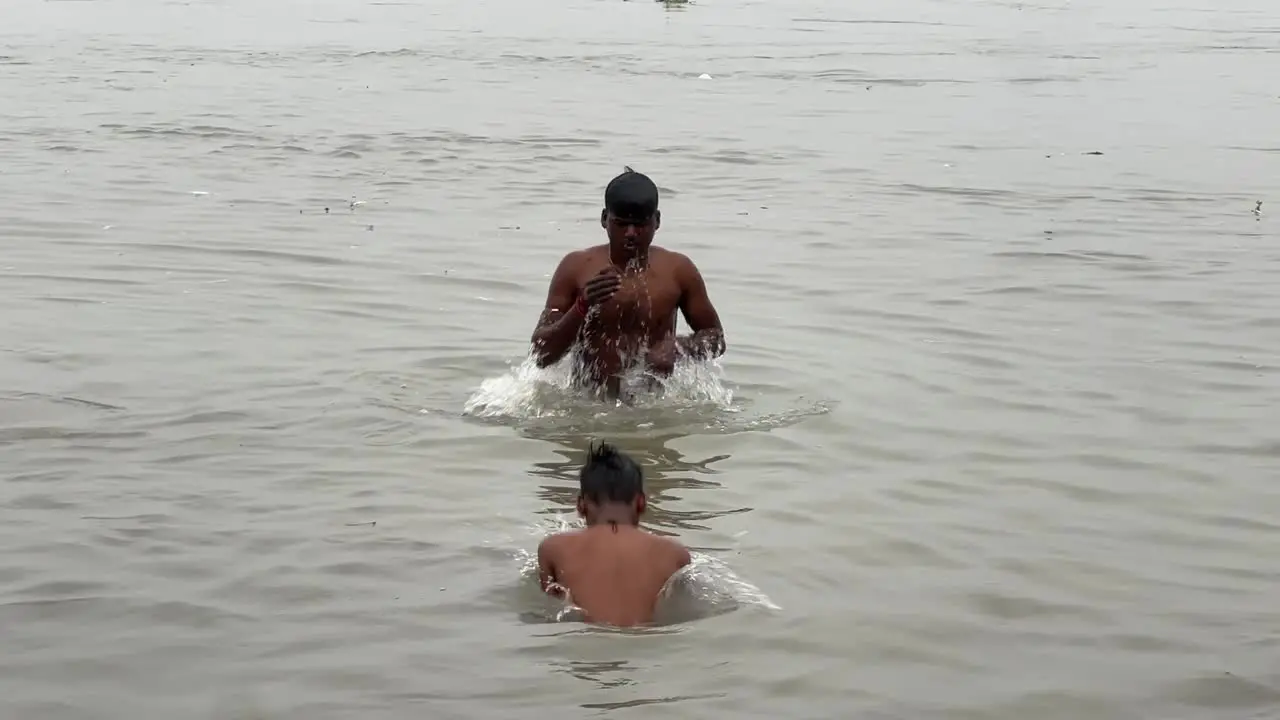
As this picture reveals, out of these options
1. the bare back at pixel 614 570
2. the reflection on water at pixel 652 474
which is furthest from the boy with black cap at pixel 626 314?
the bare back at pixel 614 570

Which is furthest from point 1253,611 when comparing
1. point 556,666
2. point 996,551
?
point 556,666

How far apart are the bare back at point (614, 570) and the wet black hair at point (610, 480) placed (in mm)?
104

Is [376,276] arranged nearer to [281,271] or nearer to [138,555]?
[281,271]

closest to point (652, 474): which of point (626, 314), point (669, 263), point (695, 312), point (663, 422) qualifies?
point (663, 422)

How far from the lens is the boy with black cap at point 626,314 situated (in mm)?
7699

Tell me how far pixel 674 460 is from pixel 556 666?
248 cm

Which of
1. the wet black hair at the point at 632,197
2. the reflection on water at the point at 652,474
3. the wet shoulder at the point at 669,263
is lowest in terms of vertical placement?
the reflection on water at the point at 652,474

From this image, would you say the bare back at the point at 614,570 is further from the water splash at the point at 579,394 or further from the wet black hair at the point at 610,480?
the water splash at the point at 579,394

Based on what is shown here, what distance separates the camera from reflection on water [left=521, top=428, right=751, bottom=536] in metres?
6.40

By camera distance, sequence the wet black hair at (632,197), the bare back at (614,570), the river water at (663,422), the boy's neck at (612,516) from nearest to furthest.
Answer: the river water at (663,422), the bare back at (614,570), the boy's neck at (612,516), the wet black hair at (632,197)

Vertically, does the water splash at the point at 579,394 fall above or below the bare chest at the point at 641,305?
below

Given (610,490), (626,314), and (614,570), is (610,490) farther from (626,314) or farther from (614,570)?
(626,314)

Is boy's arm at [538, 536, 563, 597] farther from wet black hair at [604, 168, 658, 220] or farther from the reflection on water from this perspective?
wet black hair at [604, 168, 658, 220]

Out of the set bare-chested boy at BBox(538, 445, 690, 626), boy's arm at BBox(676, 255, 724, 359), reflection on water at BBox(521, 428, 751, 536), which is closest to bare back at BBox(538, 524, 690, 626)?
bare-chested boy at BBox(538, 445, 690, 626)
